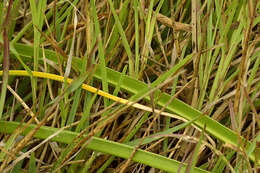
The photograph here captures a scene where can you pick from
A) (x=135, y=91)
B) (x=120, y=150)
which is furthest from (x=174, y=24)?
(x=120, y=150)

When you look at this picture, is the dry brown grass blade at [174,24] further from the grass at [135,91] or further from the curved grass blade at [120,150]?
the curved grass blade at [120,150]

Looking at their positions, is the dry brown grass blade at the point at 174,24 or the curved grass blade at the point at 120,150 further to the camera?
the dry brown grass blade at the point at 174,24

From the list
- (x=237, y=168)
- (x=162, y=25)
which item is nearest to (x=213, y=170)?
(x=237, y=168)

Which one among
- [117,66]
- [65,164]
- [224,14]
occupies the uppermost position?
[224,14]

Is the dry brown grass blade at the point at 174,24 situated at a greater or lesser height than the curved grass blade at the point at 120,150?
greater

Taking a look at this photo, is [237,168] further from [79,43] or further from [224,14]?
[79,43]

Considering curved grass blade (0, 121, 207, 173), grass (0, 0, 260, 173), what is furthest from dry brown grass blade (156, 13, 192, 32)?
curved grass blade (0, 121, 207, 173)

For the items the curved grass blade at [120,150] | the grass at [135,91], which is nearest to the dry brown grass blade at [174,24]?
the grass at [135,91]

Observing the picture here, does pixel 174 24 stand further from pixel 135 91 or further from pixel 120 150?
pixel 120 150

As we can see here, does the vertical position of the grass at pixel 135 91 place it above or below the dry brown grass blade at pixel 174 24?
below
